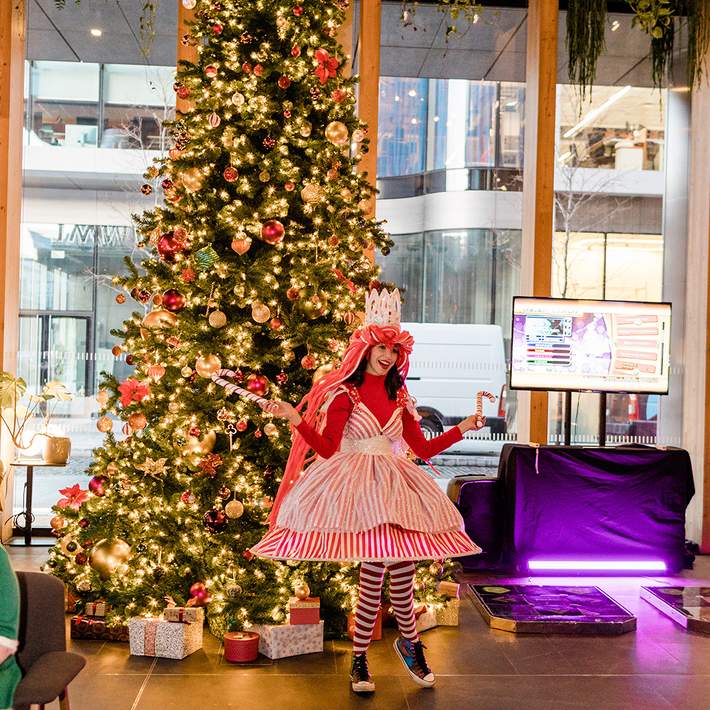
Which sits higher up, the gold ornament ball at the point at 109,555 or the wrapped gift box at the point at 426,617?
the gold ornament ball at the point at 109,555

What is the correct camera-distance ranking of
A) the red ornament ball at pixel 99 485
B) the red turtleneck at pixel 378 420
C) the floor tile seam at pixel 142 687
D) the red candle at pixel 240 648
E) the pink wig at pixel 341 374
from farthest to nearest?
the red ornament ball at pixel 99 485 < the red candle at pixel 240 648 < the pink wig at pixel 341 374 < the red turtleneck at pixel 378 420 < the floor tile seam at pixel 142 687

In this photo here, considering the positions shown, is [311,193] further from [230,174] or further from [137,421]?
[137,421]

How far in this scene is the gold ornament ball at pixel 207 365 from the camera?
4293 millimetres

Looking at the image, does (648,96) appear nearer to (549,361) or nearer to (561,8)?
(561,8)

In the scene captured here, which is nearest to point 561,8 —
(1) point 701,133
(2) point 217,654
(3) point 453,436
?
(1) point 701,133

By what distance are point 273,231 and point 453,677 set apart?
7.80 ft

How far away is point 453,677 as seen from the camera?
402 cm

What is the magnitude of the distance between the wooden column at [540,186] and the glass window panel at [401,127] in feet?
2.97

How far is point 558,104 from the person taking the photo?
712cm

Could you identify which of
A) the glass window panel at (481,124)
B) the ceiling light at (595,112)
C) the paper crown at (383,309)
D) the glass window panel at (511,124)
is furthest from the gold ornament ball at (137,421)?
the ceiling light at (595,112)

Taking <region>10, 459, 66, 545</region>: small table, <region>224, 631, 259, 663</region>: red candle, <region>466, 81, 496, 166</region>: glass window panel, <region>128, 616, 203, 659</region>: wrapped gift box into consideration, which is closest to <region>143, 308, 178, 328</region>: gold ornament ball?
<region>128, 616, 203, 659</region>: wrapped gift box

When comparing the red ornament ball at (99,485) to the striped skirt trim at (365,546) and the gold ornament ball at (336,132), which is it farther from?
the gold ornament ball at (336,132)

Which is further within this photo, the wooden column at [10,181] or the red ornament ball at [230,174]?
the wooden column at [10,181]

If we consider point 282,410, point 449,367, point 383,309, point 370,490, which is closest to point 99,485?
point 282,410
